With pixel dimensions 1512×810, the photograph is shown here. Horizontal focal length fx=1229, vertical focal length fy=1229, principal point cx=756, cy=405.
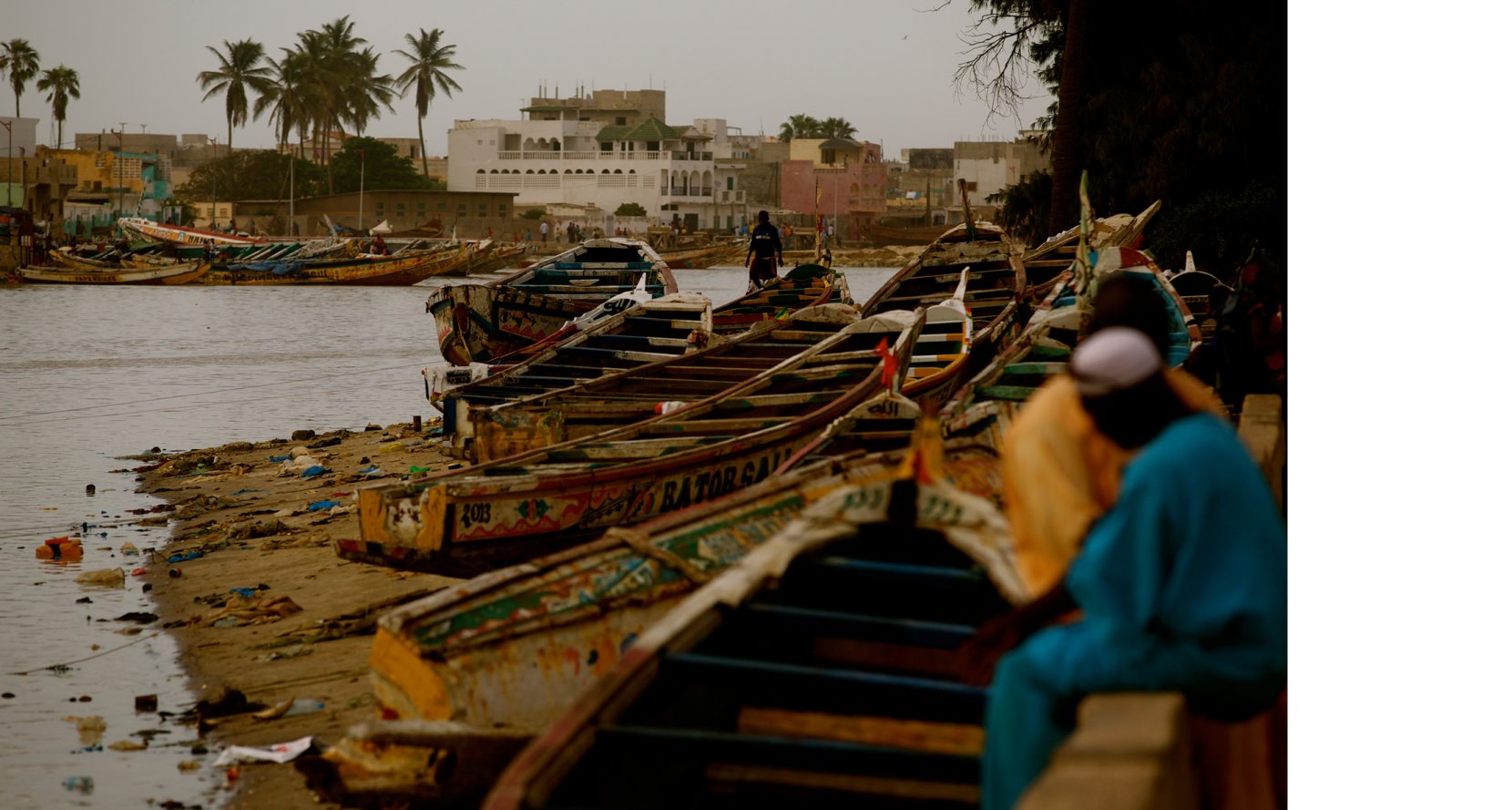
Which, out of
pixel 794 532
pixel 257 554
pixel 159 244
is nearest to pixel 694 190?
pixel 159 244

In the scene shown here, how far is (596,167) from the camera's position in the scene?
240 ft

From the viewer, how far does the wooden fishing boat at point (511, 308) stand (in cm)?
1464

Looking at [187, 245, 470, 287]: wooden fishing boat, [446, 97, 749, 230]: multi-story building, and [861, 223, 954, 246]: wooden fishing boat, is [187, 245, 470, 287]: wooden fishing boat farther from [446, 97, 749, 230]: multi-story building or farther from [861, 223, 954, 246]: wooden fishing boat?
[861, 223, 954, 246]: wooden fishing boat

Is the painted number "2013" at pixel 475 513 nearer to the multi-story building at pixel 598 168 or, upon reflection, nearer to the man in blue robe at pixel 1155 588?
the man in blue robe at pixel 1155 588

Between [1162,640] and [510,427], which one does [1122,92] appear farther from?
[1162,640]

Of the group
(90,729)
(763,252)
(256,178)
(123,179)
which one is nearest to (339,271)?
(256,178)

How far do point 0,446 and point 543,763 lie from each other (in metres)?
13.4

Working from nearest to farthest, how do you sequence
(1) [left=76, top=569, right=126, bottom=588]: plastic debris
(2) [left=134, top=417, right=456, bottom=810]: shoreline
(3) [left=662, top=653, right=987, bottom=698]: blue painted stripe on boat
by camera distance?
(3) [left=662, top=653, right=987, bottom=698]: blue painted stripe on boat < (2) [left=134, top=417, right=456, bottom=810]: shoreline < (1) [left=76, top=569, right=126, bottom=588]: plastic debris

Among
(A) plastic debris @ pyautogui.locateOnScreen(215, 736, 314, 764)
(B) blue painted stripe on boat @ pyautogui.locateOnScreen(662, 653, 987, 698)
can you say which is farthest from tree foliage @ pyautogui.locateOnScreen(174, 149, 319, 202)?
(B) blue painted stripe on boat @ pyautogui.locateOnScreen(662, 653, 987, 698)

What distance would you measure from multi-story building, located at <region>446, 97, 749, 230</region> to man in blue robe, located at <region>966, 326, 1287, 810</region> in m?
69.6

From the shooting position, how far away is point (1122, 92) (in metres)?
19.9

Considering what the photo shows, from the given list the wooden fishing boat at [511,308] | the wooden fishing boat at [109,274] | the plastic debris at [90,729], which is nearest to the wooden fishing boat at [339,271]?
the wooden fishing boat at [109,274]

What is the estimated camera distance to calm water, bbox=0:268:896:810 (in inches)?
207

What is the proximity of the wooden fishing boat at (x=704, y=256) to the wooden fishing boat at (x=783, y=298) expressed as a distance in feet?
148
